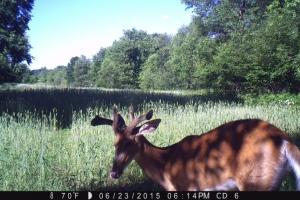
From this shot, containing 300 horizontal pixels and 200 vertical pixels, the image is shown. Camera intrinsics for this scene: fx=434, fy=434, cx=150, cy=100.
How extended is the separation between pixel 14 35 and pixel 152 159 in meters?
25.4

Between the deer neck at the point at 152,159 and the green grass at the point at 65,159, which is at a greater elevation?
the deer neck at the point at 152,159

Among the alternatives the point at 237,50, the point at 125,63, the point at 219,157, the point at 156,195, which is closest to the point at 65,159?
the point at 156,195

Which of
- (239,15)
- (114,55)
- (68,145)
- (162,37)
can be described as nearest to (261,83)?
(239,15)

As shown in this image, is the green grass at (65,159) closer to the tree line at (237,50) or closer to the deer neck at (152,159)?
the deer neck at (152,159)

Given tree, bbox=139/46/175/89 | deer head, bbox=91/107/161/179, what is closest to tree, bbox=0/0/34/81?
deer head, bbox=91/107/161/179

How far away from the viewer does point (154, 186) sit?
23.0 ft

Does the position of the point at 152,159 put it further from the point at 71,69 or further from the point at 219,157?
the point at 71,69

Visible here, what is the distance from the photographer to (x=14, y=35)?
92.9 feet

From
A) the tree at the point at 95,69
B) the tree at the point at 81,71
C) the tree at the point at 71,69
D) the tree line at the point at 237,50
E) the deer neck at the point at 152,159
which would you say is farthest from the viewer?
the tree at the point at 71,69

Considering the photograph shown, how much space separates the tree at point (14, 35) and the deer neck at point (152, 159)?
23448 mm

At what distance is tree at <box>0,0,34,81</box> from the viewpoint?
27719 mm

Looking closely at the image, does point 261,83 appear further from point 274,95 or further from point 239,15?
point 239,15

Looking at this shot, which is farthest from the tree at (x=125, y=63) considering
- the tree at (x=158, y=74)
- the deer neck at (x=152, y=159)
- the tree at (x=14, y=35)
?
the deer neck at (x=152, y=159)

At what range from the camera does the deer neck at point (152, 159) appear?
5.01 m
